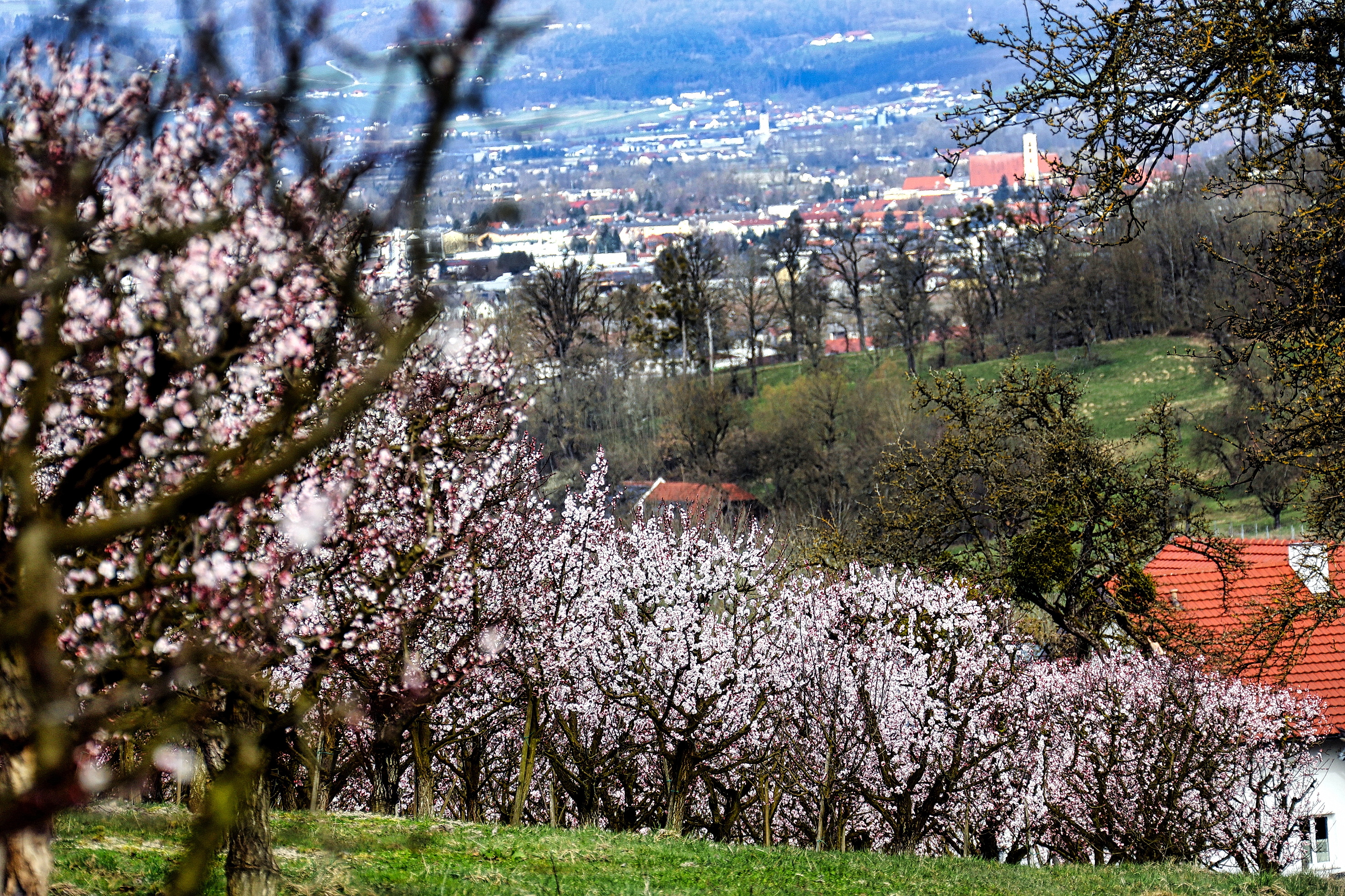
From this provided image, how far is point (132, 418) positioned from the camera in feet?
12.5

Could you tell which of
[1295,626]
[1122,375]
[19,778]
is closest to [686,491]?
[1122,375]

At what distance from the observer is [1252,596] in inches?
883

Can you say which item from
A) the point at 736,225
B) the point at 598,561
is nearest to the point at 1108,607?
the point at 598,561

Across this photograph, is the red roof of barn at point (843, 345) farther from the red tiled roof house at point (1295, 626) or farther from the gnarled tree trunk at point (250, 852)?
the gnarled tree trunk at point (250, 852)

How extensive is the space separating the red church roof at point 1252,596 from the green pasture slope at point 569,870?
1125 centimetres

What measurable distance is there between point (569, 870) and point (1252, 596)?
16.9 meters

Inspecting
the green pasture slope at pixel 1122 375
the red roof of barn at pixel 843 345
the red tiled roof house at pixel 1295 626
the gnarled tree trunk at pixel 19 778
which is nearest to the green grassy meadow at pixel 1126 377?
the green pasture slope at pixel 1122 375

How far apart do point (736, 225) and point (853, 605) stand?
485 feet

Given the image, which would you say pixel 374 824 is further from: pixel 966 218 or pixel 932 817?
pixel 966 218

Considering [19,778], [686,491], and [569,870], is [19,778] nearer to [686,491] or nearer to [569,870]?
[569,870]

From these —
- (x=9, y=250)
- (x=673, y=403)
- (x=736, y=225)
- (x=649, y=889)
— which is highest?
(x=736, y=225)

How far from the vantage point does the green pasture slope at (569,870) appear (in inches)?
313

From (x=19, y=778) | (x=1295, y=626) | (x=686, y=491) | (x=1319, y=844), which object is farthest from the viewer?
(x=686, y=491)

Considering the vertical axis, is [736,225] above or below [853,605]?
above
